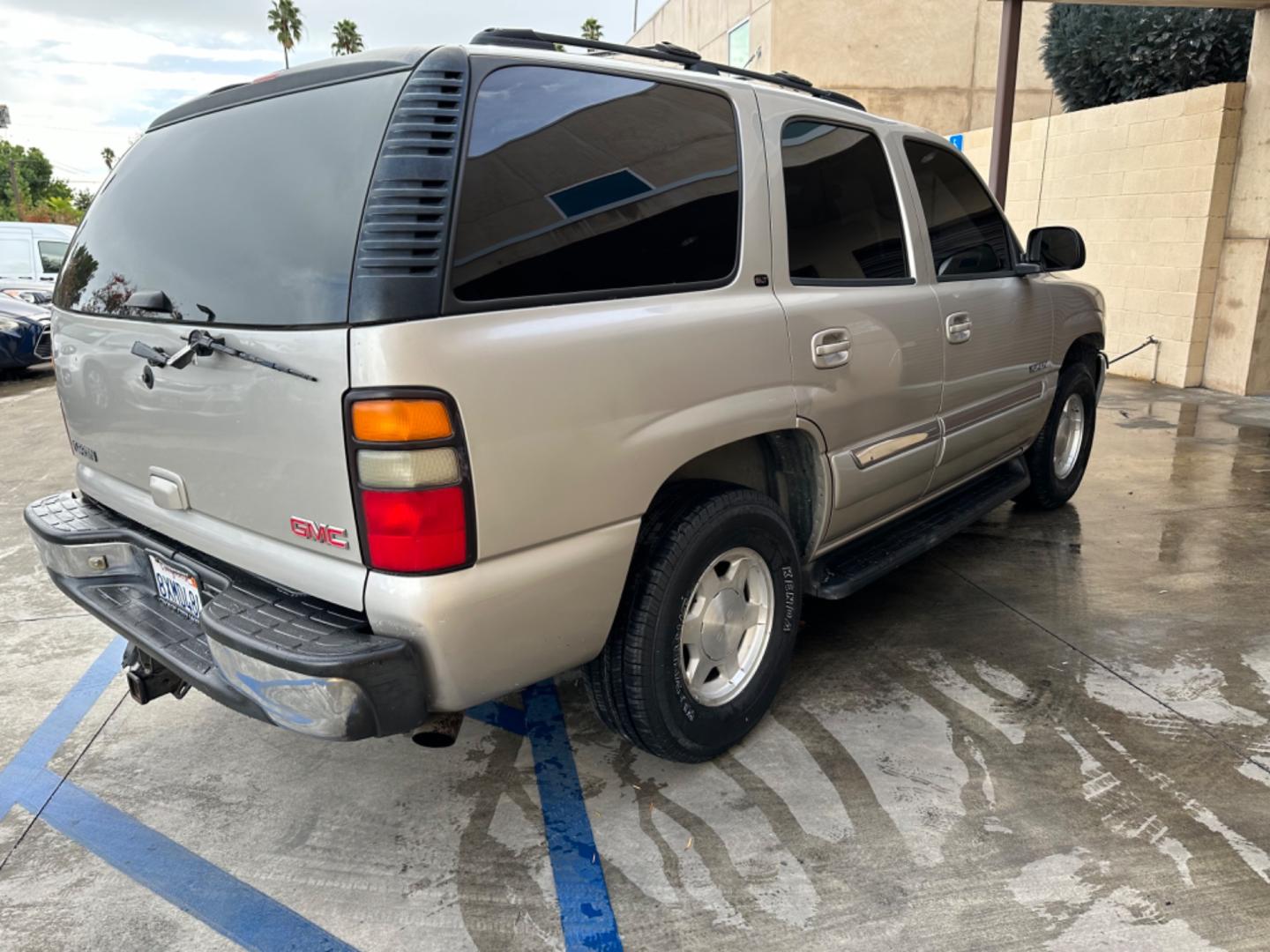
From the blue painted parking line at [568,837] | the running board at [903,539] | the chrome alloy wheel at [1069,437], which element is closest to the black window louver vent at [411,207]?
the blue painted parking line at [568,837]

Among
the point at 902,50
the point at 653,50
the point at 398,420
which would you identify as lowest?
the point at 398,420

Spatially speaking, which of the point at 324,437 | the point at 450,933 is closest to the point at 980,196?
the point at 324,437

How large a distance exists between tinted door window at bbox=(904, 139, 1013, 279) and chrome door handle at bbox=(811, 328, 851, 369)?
2.86 feet

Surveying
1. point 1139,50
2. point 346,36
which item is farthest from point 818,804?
point 346,36

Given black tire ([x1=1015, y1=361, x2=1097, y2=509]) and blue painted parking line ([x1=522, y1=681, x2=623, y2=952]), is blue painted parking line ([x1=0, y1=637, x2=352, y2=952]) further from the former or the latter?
black tire ([x1=1015, y1=361, x2=1097, y2=509])

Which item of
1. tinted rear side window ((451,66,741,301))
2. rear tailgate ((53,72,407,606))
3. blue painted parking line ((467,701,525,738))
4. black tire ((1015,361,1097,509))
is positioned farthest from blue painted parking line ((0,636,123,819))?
black tire ((1015,361,1097,509))

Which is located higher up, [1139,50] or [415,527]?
[1139,50]

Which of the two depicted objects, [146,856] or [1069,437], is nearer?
[146,856]

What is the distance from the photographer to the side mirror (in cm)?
444

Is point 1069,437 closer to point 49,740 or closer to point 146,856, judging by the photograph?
point 146,856

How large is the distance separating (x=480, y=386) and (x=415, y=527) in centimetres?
33

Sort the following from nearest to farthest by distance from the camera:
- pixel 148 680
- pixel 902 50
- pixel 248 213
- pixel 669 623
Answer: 1. pixel 248 213
2. pixel 669 623
3. pixel 148 680
4. pixel 902 50

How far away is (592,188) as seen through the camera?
2.34 meters

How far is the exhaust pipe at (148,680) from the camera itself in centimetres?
285
